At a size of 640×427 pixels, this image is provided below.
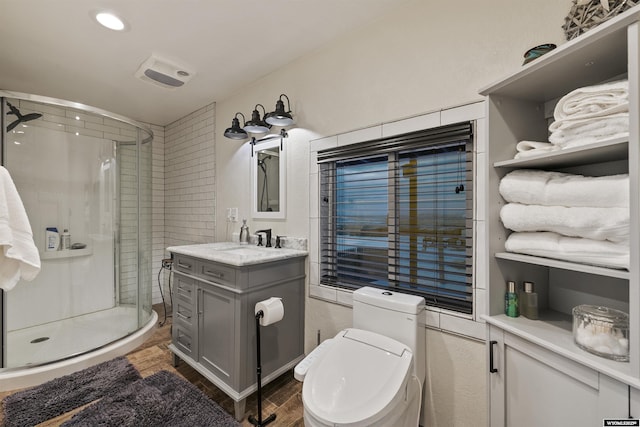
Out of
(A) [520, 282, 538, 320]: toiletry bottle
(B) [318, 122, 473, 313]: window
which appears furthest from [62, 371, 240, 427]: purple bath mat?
(A) [520, 282, 538, 320]: toiletry bottle

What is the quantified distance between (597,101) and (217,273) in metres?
1.94

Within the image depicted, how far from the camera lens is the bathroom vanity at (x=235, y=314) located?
1.67 metres

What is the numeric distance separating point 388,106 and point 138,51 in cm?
193

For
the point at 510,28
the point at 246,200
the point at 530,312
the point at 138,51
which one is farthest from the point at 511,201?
the point at 138,51

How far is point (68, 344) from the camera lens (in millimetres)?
2285

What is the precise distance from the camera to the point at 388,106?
167 cm

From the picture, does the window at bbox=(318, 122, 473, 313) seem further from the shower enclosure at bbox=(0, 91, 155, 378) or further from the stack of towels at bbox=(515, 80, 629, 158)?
the shower enclosure at bbox=(0, 91, 155, 378)

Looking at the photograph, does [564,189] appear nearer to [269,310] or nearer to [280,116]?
[269,310]

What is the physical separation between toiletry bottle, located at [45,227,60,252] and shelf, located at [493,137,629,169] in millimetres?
3531

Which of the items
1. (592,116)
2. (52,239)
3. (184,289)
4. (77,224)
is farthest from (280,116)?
(52,239)

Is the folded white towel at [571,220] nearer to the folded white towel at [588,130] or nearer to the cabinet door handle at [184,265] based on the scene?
the folded white towel at [588,130]

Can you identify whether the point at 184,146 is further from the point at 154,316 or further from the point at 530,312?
the point at 530,312

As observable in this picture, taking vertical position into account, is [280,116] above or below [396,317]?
above

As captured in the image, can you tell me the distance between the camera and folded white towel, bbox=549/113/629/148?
2.50ft
